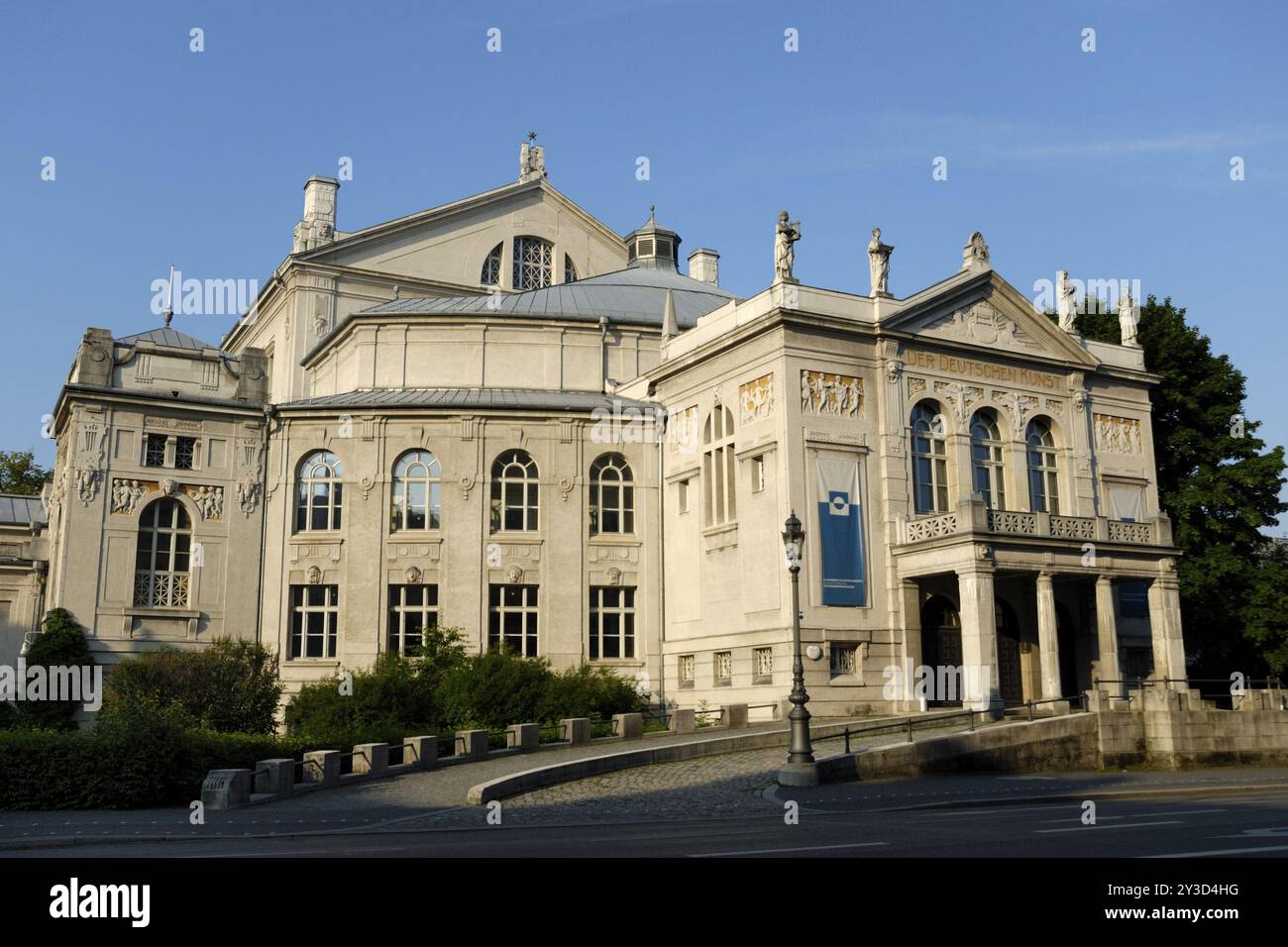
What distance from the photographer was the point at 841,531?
3650cm

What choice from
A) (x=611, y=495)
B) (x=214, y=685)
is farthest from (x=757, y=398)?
(x=214, y=685)

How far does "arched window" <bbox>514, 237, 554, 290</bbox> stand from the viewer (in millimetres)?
60125

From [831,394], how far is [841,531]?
167 inches

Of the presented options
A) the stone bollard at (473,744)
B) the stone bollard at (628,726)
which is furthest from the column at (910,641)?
the stone bollard at (473,744)

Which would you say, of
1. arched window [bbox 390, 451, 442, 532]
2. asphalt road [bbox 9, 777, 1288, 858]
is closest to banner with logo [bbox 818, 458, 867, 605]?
arched window [bbox 390, 451, 442, 532]

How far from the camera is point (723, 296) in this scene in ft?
184

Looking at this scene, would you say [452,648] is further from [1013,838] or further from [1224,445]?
[1224,445]

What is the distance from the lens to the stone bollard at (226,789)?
2206cm

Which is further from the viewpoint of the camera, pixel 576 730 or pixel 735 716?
pixel 735 716

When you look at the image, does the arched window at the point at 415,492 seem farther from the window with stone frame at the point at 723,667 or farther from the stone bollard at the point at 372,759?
the stone bollard at the point at 372,759

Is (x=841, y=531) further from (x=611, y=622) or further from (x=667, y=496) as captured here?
(x=611, y=622)

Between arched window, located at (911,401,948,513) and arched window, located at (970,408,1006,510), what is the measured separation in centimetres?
110

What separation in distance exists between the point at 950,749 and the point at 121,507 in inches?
1072
